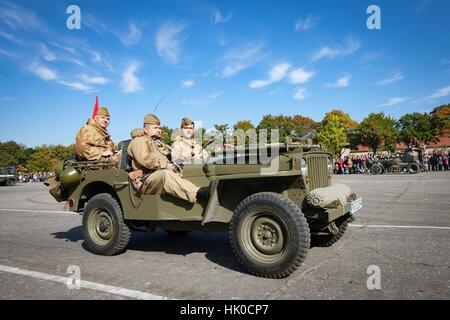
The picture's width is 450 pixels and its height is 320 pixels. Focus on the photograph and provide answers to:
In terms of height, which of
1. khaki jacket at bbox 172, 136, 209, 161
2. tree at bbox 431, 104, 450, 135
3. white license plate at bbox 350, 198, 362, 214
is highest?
tree at bbox 431, 104, 450, 135

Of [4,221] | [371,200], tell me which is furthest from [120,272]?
[371,200]

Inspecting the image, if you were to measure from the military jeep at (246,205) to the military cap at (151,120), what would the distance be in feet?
1.77

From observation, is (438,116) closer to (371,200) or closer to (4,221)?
(371,200)

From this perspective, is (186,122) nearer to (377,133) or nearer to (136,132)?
(136,132)

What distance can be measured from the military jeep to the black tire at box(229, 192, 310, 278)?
0.01 metres

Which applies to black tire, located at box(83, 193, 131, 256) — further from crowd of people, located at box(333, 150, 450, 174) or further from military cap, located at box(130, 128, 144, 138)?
crowd of people, located at box(333, 150, 450, 174)

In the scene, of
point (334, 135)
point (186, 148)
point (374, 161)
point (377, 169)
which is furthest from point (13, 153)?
point (186, 148)

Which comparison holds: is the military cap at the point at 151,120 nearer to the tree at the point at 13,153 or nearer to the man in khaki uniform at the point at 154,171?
the man in khaki uniform at the point at 154,171

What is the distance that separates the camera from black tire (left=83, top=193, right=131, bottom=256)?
17.1 feet

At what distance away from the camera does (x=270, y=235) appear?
4.02 m

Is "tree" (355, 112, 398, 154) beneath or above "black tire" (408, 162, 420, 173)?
above

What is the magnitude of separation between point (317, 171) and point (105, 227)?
338 centimetres

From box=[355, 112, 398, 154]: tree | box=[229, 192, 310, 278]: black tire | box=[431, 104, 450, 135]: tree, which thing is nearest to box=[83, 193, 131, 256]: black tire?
box=[229, 192, 310, 278]: black tire
